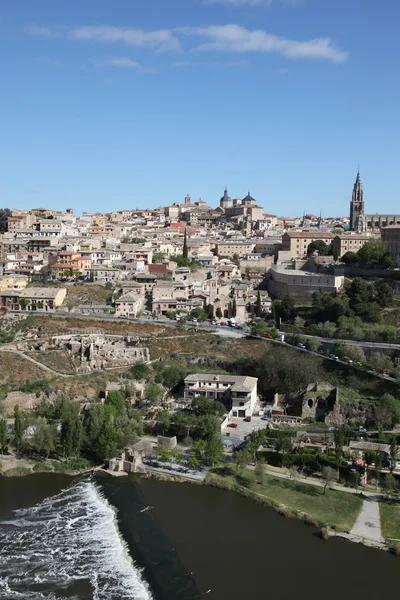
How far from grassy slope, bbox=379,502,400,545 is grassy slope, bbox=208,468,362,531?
0.75 m

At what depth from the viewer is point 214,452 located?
21.7 m

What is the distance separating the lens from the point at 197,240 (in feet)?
185

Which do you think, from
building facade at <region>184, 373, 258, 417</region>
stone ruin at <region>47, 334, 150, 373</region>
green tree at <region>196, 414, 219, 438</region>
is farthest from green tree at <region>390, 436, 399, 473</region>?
stone ruin at <region>47, 334, 150, 373</region>

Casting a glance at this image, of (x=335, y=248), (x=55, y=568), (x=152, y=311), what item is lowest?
(x=55, y=568)

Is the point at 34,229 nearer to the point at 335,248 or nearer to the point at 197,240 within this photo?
the point at 197,240

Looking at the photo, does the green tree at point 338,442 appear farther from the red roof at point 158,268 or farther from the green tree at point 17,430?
the red roof at point 158,268

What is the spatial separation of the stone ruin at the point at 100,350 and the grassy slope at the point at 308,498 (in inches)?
437

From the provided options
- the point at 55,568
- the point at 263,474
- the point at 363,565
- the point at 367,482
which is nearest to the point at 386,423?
the point at 367,482

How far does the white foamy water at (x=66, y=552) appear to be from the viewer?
49.9ft

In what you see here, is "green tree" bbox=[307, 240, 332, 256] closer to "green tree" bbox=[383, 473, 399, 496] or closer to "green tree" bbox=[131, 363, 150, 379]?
"green tree" bbox=[131, 363, 150, 379]

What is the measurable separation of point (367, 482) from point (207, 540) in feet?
20.7

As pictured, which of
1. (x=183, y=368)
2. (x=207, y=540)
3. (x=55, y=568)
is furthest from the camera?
(x=183, y=368)

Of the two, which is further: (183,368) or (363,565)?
(183,368)

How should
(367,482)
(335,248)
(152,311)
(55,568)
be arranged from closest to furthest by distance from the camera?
1. (55,568)
2. (367,482)
3. (152,311)
4. (335,248)
